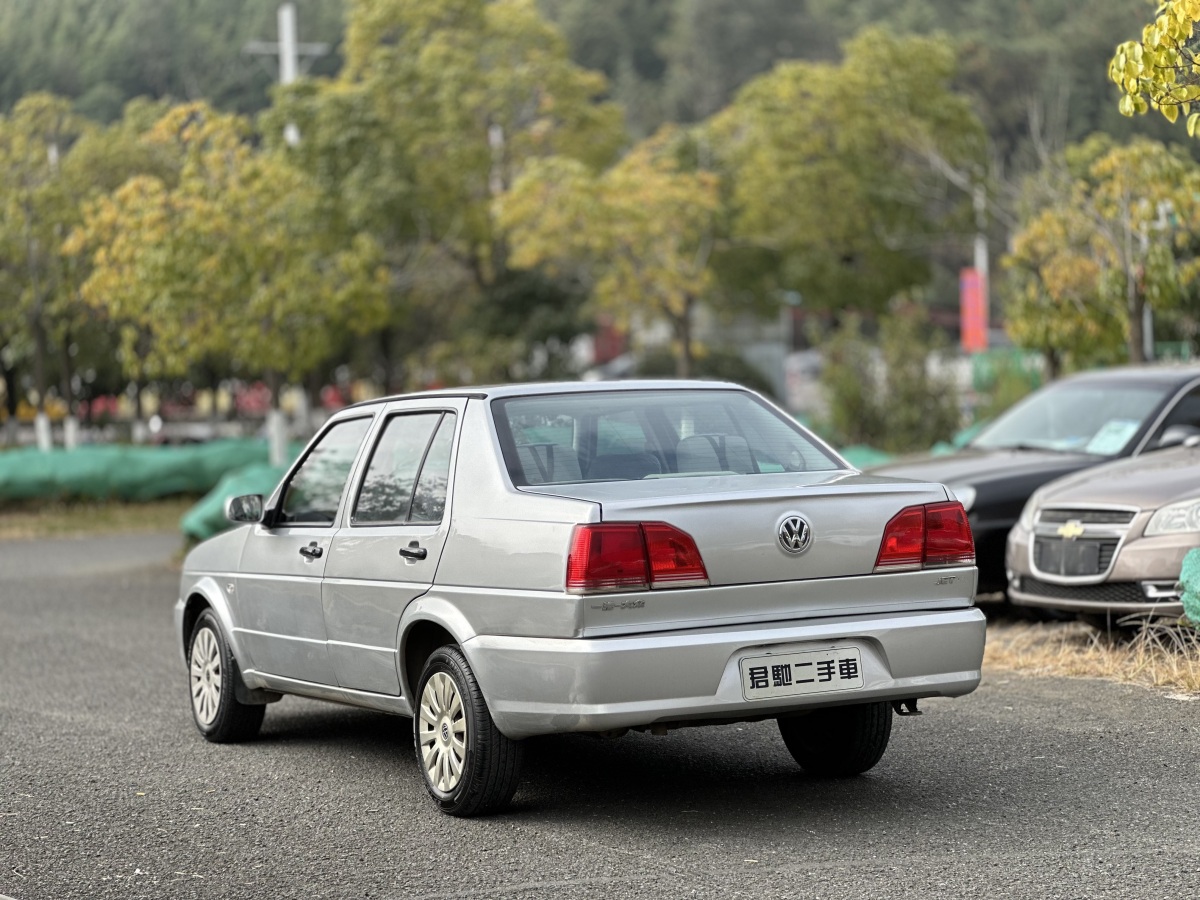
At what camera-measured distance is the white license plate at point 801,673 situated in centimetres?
598

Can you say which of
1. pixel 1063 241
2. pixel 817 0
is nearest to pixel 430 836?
pixel 1063 241

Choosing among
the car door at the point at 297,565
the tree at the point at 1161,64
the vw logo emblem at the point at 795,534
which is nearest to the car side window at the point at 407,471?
the car door at the point at 297,565

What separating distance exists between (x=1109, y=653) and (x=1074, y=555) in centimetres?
56

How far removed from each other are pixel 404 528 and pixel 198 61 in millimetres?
52217

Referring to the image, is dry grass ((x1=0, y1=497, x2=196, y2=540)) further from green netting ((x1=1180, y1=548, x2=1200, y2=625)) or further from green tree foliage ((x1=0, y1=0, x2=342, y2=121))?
green tree foliage ((x1=0, y1=0, x2=342, y2=121))

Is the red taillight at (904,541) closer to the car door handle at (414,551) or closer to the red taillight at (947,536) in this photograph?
the red taillight at (947,536)

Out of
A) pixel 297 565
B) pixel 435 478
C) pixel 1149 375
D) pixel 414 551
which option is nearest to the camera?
pixel 414 551

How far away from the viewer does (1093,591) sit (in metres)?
9.60

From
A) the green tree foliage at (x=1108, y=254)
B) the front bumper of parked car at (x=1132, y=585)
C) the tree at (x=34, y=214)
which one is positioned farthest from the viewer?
the tree at (x=34, y=214)

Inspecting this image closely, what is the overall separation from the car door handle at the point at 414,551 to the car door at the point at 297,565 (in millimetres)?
732

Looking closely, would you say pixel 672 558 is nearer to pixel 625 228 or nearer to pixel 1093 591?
pixel 1093 591

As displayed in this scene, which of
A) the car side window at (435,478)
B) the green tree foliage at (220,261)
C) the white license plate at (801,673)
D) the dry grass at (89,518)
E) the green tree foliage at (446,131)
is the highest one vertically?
the green tree foliage at (446,131)

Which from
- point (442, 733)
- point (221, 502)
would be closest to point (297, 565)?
point (442, 733)

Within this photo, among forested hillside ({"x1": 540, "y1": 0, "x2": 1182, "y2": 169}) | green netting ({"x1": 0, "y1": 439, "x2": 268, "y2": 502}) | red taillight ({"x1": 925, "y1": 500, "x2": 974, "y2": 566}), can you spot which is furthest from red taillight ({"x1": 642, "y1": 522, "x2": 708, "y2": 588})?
forested hillside ({"x1": 540, "y1": 0, "x2": 1182, "y2": 169})
